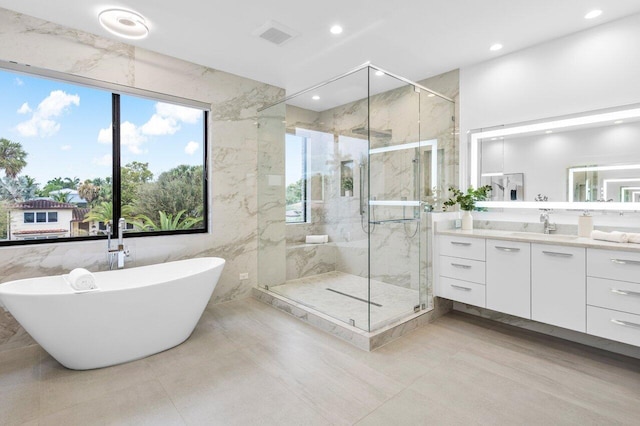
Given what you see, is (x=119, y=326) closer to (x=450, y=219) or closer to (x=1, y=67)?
(x=1, y=67)

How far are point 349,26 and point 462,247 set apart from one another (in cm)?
225

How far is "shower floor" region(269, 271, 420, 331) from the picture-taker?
2889 mm

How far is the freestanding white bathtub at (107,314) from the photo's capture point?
1.99 meters

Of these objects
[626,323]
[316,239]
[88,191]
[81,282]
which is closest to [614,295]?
[626,323]

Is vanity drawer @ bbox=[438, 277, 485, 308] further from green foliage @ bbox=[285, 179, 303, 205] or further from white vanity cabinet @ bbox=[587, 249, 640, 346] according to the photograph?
green foliage @ bbox=[285, 179, 303, 205]

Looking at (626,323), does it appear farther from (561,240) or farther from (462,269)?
(462,269)

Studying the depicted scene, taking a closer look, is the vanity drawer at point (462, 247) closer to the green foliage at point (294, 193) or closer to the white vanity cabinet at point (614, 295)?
the white vanity cabinet at point (614, 295)

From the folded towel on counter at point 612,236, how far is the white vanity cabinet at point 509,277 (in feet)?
1.50

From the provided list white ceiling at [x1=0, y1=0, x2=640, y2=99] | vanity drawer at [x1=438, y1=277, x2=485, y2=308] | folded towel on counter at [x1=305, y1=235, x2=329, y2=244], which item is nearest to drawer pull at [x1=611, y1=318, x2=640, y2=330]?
vanity drawer at [x1=438, y1=277, x2=485, y2=308]

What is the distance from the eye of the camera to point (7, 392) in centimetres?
198

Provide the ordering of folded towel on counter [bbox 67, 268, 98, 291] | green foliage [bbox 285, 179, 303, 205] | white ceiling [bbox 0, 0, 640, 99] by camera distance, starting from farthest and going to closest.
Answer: green foliage [bbox 285, 179, 303, 205] → white ceiling [bbox 0, 0, 640, 99] → folded towel on counter [bbox 67, 268, 98, 291]

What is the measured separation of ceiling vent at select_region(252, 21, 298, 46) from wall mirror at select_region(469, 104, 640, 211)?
84.7 inches

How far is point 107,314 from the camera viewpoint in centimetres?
214

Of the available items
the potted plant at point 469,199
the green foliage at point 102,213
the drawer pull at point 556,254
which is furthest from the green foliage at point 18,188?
the drawer pull at point 556,254
